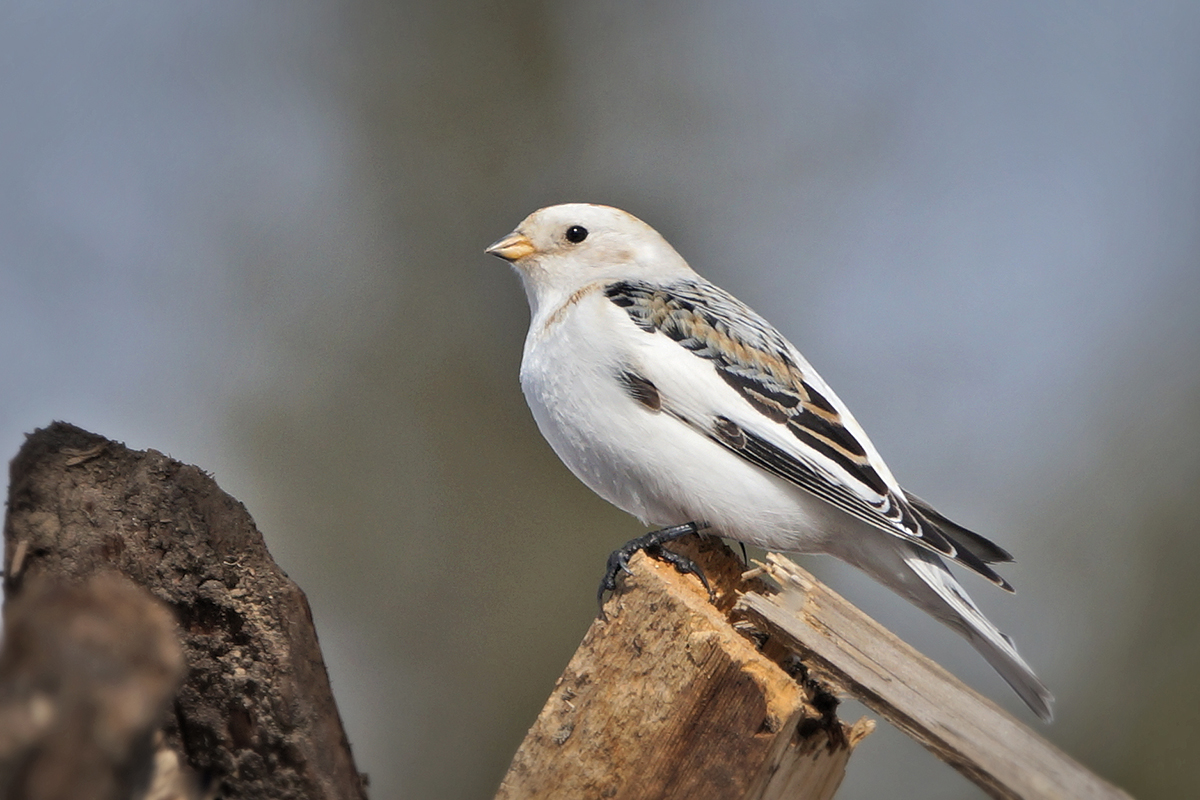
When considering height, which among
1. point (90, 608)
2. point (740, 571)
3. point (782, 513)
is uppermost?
point (782, 513)

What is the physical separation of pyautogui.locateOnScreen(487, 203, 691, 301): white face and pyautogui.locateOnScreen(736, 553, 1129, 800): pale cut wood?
1614mm

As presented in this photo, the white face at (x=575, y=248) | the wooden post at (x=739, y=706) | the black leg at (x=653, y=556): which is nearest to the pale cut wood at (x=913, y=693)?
the wooden post at (x=739, y=706)

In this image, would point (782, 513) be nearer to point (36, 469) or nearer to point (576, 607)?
point (36, 469)

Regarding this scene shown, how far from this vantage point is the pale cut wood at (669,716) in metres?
2.12

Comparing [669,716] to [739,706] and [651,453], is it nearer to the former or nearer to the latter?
[739,706]

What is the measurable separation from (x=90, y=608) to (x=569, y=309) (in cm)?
211

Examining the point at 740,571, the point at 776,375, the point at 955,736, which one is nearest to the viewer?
the point at 955,736

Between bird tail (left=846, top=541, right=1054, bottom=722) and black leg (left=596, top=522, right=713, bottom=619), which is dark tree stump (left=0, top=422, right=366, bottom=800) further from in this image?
bird tail (left=846, top=541, right=1054, bottom=722)

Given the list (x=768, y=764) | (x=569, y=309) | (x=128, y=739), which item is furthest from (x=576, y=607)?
(x=128, y=739)

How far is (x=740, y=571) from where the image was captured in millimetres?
2799

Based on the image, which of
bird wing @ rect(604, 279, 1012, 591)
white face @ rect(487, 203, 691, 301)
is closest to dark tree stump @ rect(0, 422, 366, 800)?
bird wing @ rect(604, 279, 1012, 591)

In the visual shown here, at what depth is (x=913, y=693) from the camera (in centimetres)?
212

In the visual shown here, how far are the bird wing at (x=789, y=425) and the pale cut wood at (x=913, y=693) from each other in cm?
53

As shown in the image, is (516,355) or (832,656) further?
(516,355)
